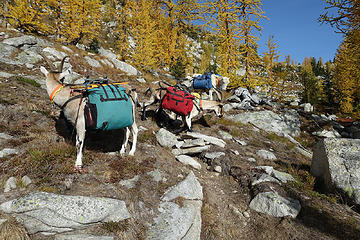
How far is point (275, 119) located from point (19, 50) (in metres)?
19.9

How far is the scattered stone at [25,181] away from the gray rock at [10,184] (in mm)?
113

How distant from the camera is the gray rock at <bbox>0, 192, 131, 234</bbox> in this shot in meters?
2.67

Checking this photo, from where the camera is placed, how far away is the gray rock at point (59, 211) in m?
2.67

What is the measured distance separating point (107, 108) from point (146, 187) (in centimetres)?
215

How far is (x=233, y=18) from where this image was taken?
18875 mm

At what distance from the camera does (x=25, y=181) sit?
11.4 ft

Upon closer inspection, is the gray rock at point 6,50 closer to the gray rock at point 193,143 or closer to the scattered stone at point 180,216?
the gray rock at point 193,143

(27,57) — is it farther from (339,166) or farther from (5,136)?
(339,166)

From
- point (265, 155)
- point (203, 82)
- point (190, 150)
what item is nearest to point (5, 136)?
point (190, 150)

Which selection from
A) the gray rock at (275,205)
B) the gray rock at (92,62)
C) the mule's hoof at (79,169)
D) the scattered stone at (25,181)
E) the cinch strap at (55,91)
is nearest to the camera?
the scattered stone at (25,181)

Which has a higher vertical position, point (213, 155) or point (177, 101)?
point (177, 101)

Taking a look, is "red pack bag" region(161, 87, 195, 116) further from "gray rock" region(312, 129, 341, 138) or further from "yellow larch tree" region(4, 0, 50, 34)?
"yellow larch tree" region(4, 0, 50, 34)

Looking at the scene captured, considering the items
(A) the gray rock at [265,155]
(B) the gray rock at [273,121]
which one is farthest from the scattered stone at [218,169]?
(B) the gray rock at [273,121]

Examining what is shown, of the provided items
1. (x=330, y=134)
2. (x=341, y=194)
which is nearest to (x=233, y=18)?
(x=330, y=134)
